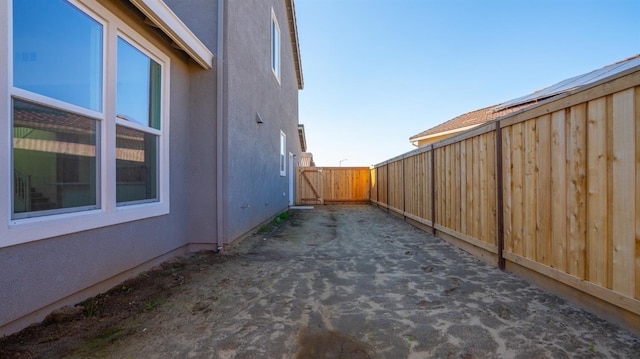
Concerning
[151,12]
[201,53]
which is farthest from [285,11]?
[151,12]

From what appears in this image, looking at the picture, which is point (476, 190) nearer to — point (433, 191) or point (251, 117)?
point (433, 191)

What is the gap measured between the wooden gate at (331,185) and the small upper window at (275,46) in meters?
5.73

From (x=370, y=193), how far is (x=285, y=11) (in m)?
8.23

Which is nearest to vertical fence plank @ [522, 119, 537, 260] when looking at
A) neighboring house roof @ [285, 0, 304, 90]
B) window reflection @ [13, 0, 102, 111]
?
window reflection @ [13, 0, 102, 111]

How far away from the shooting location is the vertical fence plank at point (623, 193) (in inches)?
79.4

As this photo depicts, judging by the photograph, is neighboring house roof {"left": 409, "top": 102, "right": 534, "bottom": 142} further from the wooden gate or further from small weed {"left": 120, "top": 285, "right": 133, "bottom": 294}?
small weed {"left": 120, "top": 285, "right": 133, "bottom": 294}

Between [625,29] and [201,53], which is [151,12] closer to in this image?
[201,53]

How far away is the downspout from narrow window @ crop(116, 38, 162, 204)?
0.84 meters

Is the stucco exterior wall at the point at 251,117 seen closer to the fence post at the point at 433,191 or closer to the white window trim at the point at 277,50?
the white window trim at the point at 277,50

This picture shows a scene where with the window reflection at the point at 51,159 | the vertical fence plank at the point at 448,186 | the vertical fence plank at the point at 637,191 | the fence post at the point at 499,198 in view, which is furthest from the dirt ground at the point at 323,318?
the vertical fence plank at the point at 448,186

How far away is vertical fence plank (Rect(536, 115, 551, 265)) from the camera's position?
2.81m

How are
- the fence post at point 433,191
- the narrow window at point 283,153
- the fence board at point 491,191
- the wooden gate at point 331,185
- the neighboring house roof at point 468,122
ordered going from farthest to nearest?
the wooden gate at point 331,185 → the neighboring house roof at point 468,122 → the narrow window at point 283,153 → the fence post at point 433,191 → the fence board at point 491,191

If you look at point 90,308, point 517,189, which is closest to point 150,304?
Result: point 90,308

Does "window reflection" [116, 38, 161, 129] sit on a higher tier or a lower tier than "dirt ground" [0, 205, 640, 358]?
higher
